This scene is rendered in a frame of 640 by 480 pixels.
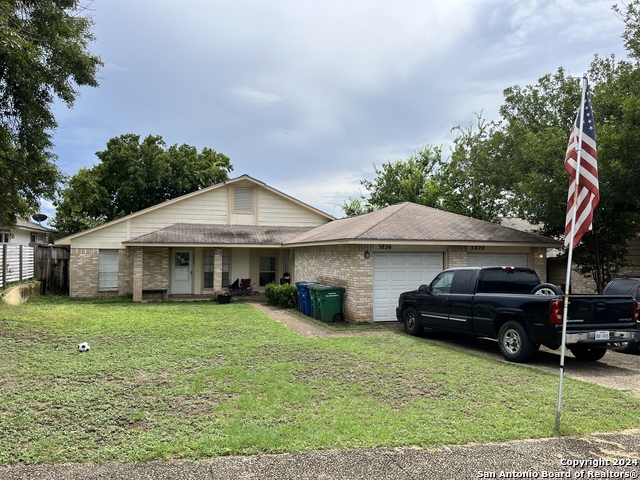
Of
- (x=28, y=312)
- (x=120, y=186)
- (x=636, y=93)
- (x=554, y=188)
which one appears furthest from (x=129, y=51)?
(x=120, y=186)

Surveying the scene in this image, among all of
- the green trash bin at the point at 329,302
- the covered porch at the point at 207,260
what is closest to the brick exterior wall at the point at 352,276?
the green trash bin at the point at 329,302

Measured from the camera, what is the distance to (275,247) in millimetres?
20766

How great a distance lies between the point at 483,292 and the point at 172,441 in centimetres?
716

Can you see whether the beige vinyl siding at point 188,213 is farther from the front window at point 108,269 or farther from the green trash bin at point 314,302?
the green trash bin at point 314,302

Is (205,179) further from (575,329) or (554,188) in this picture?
(575,329)

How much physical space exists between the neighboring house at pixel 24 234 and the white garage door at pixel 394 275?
2013cm

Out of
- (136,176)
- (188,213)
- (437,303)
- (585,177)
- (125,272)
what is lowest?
(437,303)

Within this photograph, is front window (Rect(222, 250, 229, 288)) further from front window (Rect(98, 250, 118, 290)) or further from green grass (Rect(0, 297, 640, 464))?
green grass (Rect(0, 297, 640, 464))

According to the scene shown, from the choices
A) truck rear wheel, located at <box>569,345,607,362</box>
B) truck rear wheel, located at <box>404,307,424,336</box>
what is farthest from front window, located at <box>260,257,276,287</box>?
truck rear wheel, located at <box>569,345,607,362</box>

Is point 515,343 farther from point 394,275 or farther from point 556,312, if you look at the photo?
point 394,275

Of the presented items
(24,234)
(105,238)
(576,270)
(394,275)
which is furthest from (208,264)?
(576,270)

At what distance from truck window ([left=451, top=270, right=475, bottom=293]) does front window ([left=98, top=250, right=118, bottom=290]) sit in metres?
15.8

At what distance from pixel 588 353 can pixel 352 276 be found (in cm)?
641

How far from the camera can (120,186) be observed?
37156 millimetres
